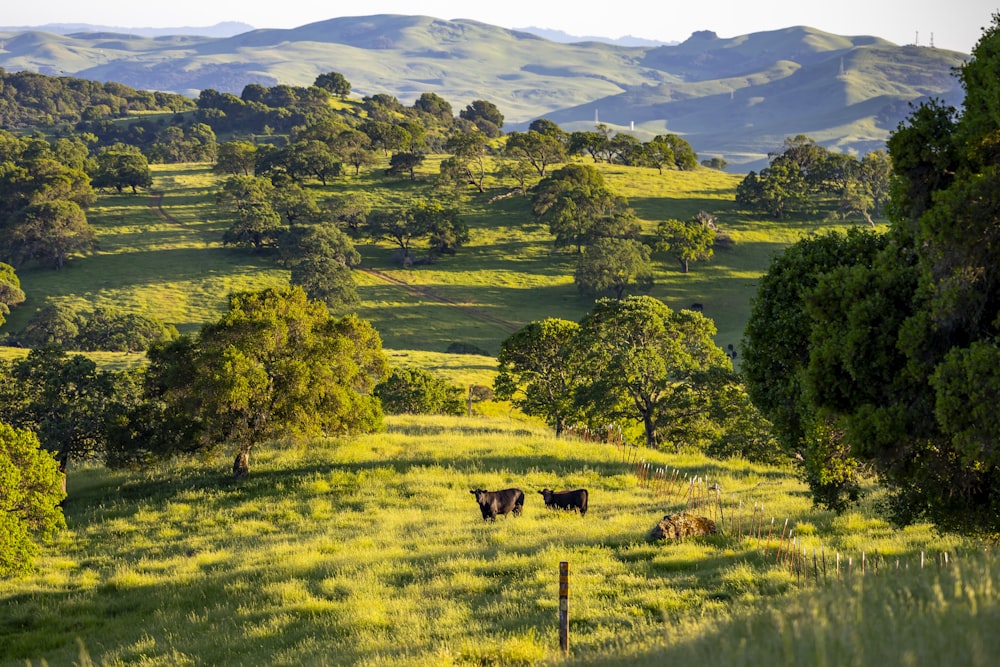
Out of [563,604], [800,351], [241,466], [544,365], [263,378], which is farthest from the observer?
[544,365]

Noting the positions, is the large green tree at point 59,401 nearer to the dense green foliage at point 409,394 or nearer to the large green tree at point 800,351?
the dense green foliage at point 409,394

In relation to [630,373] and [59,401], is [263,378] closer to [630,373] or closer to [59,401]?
[59,401]

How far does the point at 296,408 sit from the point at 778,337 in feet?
69.3

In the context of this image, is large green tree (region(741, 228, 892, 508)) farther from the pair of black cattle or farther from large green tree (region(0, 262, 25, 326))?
large green tree (region(0, 262, 25, 326))

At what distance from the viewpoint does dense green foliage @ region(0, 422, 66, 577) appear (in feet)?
76.3

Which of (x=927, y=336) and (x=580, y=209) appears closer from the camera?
(x=927, y=336)

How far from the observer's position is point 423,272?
114 m

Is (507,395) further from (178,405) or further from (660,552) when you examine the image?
(660,552)

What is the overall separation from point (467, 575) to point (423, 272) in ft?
317

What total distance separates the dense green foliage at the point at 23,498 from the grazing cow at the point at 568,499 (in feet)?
49.1

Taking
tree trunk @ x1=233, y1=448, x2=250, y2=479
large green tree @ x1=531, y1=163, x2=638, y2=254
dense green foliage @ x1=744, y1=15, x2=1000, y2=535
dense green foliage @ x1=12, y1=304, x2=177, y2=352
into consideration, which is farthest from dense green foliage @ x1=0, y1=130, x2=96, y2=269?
dense green foliage @ x1=744, y1=15, x2=1000, y2=535

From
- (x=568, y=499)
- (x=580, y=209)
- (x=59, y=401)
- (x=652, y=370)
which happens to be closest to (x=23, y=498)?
(x=59, y=401)

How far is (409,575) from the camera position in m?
19.1

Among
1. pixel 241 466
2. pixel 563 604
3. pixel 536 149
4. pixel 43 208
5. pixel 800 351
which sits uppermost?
pixel 536 149
